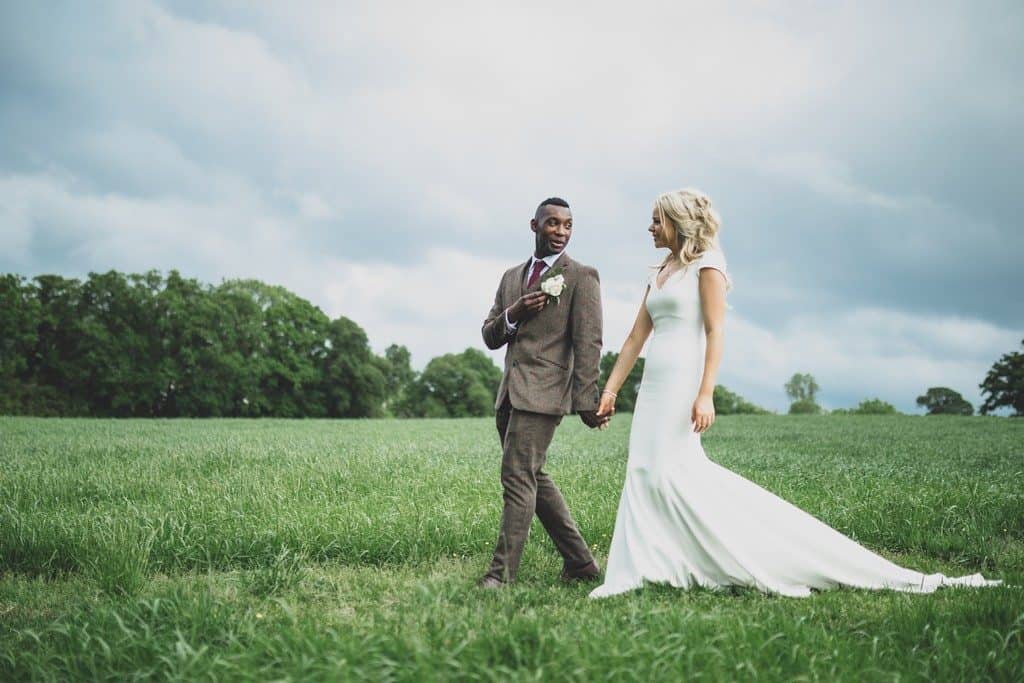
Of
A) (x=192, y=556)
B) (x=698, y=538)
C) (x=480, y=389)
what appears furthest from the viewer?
(x=480, y=389)

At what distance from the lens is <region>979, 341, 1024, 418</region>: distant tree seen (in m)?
78.8

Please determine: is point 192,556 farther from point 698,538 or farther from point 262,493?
point 698,538

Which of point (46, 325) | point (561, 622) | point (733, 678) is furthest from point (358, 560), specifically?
point (46, 325)

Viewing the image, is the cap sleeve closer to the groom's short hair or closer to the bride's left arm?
the bride's left arm

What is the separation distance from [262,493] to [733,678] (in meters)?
6.71

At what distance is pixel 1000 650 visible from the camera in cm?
393

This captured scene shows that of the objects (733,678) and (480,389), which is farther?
(480,389)

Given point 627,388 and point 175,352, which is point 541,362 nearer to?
point 175,352

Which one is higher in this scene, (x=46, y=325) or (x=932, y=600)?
(x=46, y=325)

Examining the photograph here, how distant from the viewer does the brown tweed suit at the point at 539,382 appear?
544 cm

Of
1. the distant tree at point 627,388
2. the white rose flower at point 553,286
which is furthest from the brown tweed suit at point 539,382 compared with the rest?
the distant tree at point 627,388

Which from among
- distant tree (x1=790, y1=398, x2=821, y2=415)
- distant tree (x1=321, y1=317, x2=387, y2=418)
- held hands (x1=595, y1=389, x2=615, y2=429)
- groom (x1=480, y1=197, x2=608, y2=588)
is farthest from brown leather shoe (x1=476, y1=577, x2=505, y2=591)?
distant tree (x1=790, y1=398, x2=821, y2=415)

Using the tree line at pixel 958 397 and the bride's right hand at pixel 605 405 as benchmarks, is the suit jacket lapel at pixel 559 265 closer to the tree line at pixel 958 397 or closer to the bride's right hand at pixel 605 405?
the bride's right hand at pixel 605 405

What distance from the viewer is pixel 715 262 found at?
17.4ft
